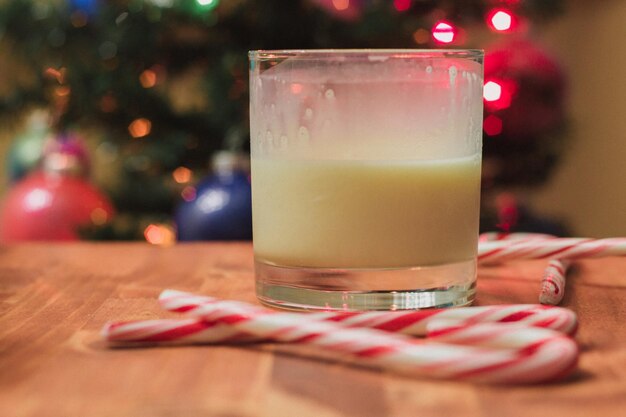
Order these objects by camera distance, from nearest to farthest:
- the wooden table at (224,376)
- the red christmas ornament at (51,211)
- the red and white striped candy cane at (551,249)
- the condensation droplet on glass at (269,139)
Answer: the wooden table at (224,376), the condensation droplet on glass at (269,139), the red and white striped candy cane at (551,249), the red christmas ornament at (51,211)

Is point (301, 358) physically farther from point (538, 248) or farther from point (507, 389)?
point (538, 248)

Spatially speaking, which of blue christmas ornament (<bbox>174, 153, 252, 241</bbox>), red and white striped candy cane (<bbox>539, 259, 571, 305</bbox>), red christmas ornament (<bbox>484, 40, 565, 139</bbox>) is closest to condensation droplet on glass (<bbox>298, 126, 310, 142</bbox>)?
red and white striped candy cane (<bbox>539, 259, 571, 305</bbox>)

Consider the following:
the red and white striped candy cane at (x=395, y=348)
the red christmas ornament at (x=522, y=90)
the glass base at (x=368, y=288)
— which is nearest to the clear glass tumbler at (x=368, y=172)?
the glass base at (x=368, y=288)

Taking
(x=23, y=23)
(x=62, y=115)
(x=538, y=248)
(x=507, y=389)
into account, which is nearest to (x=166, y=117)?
(x=62, y=115)

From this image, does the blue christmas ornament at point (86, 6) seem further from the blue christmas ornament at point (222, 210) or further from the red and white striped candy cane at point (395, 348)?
the red and white striped candy cane at point (395, 348)

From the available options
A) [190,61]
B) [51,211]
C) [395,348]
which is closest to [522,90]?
[190,61]

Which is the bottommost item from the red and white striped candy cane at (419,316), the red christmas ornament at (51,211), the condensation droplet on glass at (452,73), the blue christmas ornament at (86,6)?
the red christmas ornament at (51,211)

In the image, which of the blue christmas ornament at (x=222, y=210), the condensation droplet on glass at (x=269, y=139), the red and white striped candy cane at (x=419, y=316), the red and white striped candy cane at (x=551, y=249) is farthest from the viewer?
the blue christmas ornament at (x=222, y=210)

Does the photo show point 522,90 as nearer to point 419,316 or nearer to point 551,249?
point 551,249
